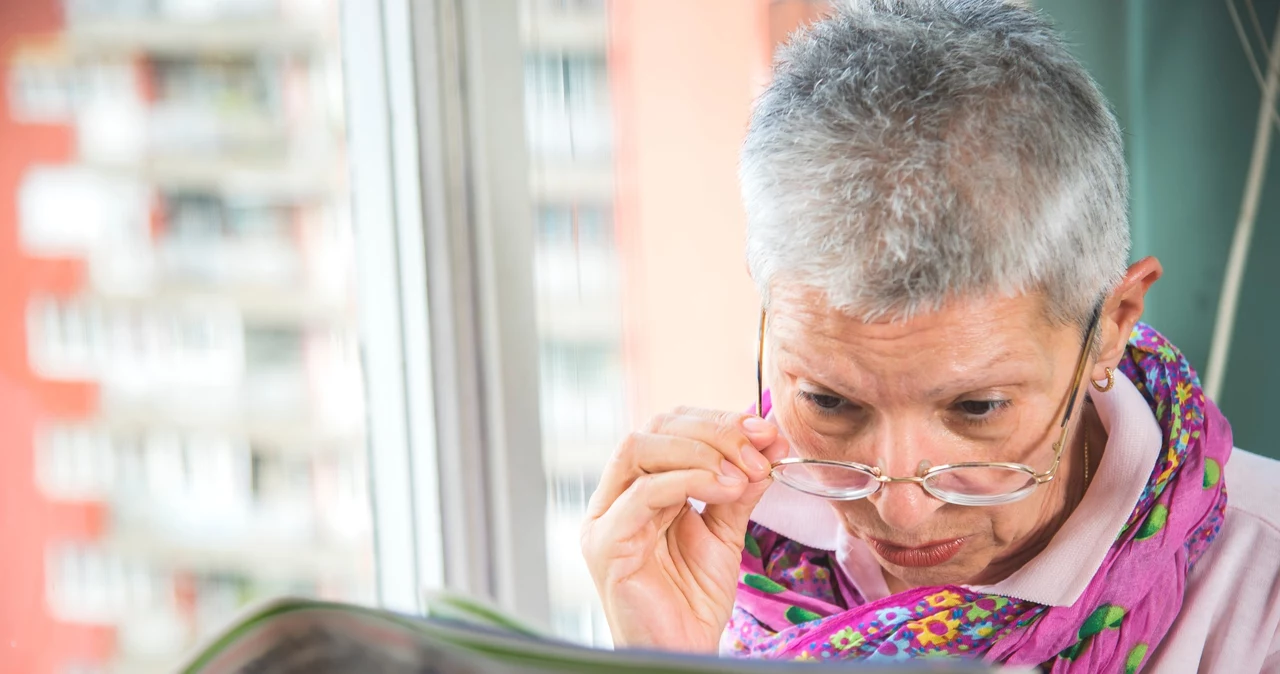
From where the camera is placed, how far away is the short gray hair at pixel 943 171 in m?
0.94

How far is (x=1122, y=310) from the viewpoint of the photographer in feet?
3.65

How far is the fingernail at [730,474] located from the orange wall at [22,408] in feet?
2.95

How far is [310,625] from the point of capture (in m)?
0.40

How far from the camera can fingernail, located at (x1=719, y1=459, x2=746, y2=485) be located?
1.09 m

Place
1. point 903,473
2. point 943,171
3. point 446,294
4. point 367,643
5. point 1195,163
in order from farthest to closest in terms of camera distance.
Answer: point 446,294
point 1195,163
point 903,473
point 943,171
point 367,643

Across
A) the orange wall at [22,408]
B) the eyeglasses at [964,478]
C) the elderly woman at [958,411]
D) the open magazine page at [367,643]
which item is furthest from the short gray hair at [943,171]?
the orange wall at [22,408]

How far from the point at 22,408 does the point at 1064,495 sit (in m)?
1.29

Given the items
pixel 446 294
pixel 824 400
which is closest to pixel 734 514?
pixel 824 400

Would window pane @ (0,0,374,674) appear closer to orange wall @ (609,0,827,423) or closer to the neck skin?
orange wall @ (609,0,827,423)

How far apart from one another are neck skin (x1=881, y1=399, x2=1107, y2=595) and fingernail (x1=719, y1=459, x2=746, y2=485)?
309mm

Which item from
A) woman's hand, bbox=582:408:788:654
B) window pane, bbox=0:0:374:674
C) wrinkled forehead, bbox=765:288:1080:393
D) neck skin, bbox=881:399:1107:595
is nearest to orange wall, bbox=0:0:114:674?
window pane, bbox=0:0:374:674

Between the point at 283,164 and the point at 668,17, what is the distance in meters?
0.78

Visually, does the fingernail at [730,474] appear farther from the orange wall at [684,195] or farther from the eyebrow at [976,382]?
the orange wall at [684,195]

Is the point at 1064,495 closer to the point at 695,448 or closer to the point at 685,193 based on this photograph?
the point at 695,448
